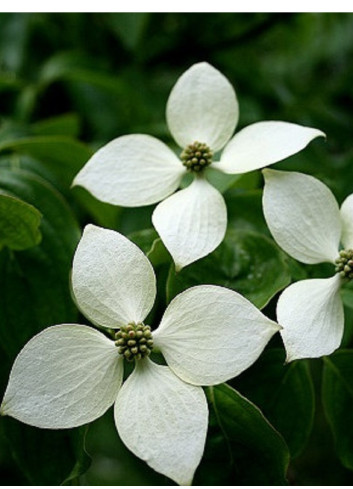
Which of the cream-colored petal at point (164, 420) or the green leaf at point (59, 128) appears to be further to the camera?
the green leaf at point (59, 128)

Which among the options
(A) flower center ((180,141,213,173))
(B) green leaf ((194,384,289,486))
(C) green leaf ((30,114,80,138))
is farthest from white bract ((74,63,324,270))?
(C) green leaf ((30,114,80,138))

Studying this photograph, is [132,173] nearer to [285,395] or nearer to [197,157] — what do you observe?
[197,157]

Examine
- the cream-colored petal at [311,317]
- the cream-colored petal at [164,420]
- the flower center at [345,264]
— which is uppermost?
the flower center at [345,264]

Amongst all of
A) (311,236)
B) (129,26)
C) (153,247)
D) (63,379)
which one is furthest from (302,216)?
(129,26)

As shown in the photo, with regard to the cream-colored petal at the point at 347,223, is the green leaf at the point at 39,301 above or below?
below

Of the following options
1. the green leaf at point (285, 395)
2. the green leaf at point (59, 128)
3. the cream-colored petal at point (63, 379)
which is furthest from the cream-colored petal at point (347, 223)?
the green leaf at point (59, 128)

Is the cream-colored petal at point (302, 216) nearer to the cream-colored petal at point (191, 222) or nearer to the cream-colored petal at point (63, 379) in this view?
the cream-colored petal at point (191, 222)
